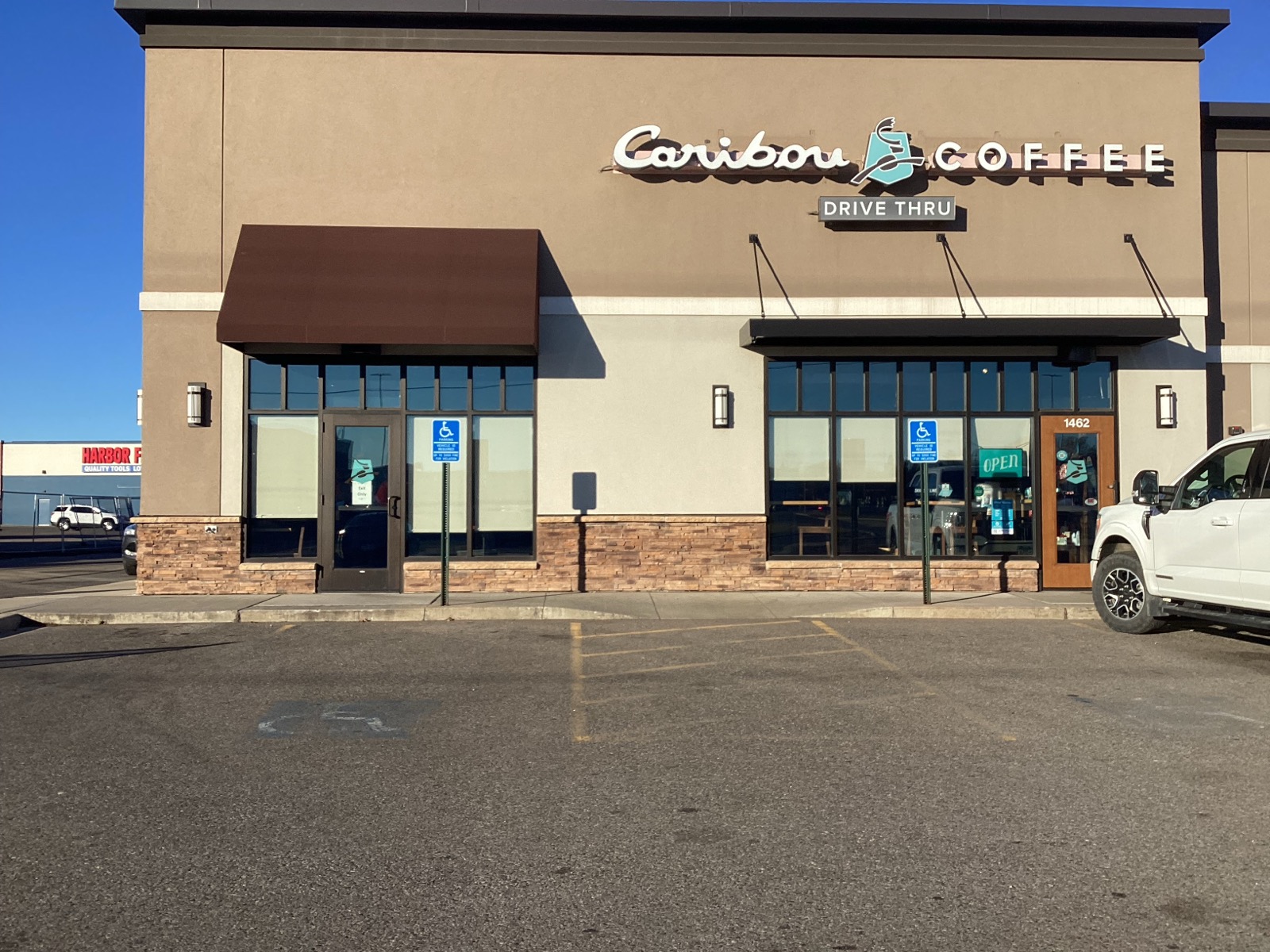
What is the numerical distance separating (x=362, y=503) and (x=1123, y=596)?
34.8 feet

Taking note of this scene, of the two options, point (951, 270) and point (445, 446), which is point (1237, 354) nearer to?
point (951, 270)

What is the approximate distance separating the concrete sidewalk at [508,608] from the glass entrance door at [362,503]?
651mm

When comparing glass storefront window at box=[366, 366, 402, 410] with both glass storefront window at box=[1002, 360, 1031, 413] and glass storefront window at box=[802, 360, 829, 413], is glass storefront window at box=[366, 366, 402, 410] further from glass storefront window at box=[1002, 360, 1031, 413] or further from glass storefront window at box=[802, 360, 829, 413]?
glass storefront window at box=[1002, 360, 1031, 413]

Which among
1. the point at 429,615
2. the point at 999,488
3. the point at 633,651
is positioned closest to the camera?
the point at 633,651

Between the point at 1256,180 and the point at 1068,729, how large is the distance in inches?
555

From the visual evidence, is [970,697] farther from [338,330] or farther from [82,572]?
[82,572]

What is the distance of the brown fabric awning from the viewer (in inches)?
→ 564

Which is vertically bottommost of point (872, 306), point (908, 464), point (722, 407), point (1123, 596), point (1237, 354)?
point (1123, 596)

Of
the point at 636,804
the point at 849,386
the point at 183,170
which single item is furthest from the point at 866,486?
the point at 183,170

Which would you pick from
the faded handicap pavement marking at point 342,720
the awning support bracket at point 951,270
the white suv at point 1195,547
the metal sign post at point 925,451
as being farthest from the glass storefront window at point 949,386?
the faded handicap pavement marking at point 342,720

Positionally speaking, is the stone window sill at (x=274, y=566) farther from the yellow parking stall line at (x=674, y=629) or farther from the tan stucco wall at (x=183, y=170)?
the yellow parking stall line at (x=674, y=629)

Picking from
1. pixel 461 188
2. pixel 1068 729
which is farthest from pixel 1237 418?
pixel 461 188

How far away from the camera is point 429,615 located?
13344 mm

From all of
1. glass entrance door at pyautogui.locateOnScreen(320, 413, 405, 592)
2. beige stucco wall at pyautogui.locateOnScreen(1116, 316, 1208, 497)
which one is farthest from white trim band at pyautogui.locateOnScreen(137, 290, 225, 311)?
beige stucco wall at pyautogui.locateOnScreen(1116, 316, 1208, 497)
